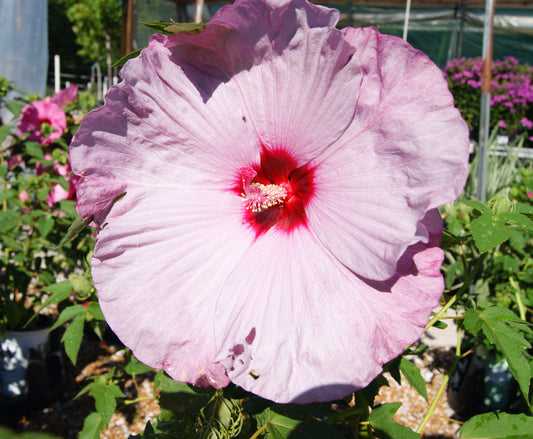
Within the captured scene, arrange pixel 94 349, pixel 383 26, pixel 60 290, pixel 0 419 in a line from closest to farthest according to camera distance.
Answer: pixel 60 290
pixel 0 419
pixel 94 349
pixel 383 26

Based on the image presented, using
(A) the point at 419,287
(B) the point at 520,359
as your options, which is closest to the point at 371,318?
(A) the point at 419,287

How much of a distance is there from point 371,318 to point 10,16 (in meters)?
4.89

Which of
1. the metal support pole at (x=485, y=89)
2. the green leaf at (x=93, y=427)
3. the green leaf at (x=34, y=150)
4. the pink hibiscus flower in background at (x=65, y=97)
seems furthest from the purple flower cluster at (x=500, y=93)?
the green leaf at (x=93, y=427)

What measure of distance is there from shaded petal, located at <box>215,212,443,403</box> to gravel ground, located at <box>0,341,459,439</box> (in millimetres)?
1662

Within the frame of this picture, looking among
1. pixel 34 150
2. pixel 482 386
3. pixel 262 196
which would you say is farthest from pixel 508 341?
pixel 34 150

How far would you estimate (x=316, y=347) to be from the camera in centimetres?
57

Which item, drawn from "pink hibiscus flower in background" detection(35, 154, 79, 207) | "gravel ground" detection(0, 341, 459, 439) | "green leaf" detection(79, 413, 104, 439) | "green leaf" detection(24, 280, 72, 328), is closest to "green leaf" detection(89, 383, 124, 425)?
"green leaf" detection(79, 413, 104, 439)

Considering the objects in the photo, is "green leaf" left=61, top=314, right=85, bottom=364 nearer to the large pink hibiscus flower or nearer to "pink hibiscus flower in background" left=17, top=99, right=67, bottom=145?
the large pink hibiscus flower

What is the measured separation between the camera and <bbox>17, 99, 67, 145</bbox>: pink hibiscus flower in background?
2139 millimetres

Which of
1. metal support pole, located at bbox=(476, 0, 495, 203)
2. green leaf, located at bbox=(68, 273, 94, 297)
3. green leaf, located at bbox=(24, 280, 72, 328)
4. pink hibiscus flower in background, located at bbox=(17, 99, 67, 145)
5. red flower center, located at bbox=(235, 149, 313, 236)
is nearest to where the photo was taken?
red flower center, located at bbox=(235, 149, 313, 236)

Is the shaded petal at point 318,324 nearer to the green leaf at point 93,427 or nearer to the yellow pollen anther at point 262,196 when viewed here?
the yellow pollen anther at point 262,196

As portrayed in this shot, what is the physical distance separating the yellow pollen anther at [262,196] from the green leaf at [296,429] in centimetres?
33

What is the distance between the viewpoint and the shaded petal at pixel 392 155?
0.52 meters

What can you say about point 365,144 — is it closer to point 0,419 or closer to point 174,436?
point 174,436
